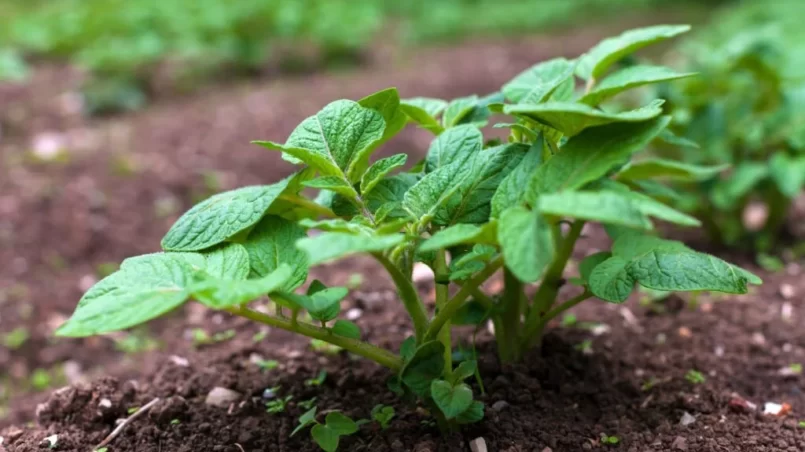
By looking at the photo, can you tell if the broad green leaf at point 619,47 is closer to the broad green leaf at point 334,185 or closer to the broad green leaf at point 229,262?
the broad green leaf at point 334,185

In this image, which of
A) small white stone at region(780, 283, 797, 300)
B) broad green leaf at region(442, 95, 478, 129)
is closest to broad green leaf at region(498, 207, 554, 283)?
broad green leaf at region(442, 95, 478, 129)

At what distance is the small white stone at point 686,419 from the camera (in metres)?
1.53

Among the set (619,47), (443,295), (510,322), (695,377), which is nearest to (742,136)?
(695,377)

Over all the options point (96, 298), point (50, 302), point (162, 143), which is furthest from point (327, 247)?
point (162, 143)

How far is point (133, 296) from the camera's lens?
1106mm

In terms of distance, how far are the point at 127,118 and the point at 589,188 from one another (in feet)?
12.7

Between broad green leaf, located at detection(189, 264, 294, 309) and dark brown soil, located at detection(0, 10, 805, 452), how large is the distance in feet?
1.48

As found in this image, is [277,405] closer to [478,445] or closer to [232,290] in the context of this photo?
[478,445]

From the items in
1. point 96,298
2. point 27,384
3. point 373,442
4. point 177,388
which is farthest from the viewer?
point 27,384

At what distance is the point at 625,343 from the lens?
1.89 m

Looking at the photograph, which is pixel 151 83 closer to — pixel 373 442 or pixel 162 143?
pixel 162 143

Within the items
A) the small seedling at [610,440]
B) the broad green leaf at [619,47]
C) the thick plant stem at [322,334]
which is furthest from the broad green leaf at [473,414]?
the broad green leaf at [619,47]

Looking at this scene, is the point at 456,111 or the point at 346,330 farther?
the point at 456,111

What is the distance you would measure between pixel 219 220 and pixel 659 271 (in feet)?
2.48
